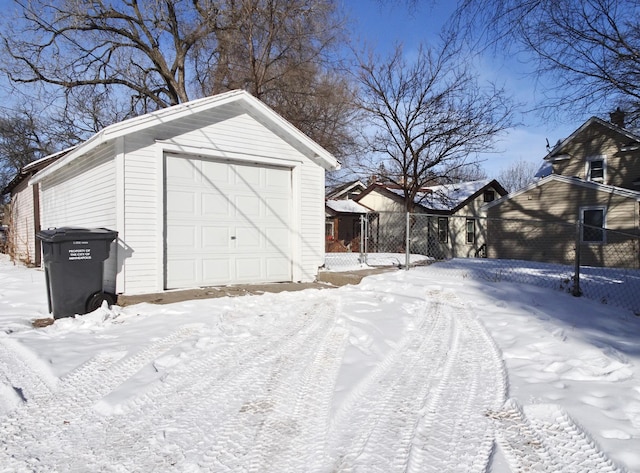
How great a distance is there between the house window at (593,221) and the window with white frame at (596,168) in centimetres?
263

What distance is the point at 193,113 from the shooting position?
7.21 m

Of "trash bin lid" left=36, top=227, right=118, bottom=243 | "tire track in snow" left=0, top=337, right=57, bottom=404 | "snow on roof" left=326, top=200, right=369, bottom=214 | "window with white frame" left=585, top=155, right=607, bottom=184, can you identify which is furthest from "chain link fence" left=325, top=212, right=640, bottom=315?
"tire track in snow" left=0, top=337, right=57, bottom=404

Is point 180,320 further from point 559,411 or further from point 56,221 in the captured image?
point 56,221

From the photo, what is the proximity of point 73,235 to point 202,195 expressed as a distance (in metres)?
2.21

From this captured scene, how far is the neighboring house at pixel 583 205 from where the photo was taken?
630 inches

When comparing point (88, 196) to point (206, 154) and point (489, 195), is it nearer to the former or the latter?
point (206, 154)

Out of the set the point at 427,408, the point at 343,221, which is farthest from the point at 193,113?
the point at 343,221

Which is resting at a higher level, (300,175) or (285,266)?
(300,175)

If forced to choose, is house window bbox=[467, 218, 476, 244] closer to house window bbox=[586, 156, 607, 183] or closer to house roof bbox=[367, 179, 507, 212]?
house roof bbox=[367, 179, 507, 212]

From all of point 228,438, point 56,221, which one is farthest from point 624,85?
point 56,221

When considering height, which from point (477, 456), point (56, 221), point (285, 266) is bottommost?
point (477, 456)

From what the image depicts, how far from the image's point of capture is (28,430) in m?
2.54

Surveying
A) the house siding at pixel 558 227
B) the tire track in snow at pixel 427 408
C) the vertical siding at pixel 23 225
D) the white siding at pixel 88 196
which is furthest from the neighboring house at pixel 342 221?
the tire track in snow at pixel 427 408

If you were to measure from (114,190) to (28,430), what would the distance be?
15.7 feet
